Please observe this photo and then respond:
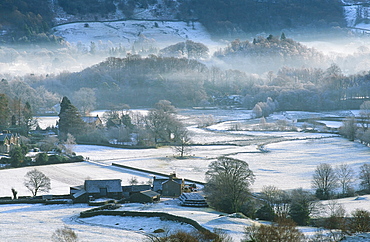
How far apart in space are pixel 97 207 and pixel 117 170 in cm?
1204

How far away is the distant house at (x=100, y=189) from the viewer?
114ft

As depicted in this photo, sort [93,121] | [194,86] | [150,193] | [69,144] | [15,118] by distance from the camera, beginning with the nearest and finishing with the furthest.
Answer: [150,193] → [69,144] → [15,118] → [93,121] → [194,86]

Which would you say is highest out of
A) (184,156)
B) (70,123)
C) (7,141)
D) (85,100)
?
(85,100)

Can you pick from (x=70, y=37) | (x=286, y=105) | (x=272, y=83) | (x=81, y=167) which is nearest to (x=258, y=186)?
(x=81, y=167)

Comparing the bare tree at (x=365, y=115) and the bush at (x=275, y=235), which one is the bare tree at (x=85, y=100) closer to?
the bare tree at (x=365, y=115)

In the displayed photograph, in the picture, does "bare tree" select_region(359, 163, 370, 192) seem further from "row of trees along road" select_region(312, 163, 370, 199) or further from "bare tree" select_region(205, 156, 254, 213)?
"bare tree" select_region(205, 156, 254, 213)

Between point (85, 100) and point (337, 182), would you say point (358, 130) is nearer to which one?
point (337, 182)

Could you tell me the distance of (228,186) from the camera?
31.5m

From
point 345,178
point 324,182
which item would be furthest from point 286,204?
point 345,178

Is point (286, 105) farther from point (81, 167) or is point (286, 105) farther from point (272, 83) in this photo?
point (81, 167)

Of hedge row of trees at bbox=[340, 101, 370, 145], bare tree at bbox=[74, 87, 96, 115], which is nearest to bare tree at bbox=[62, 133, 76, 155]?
bare tree at bbox=[74, 87, 96, 115]

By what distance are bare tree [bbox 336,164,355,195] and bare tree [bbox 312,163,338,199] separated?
0.46m

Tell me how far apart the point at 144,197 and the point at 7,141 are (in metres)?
21.0

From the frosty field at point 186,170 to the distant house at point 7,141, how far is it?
17.4 feet
